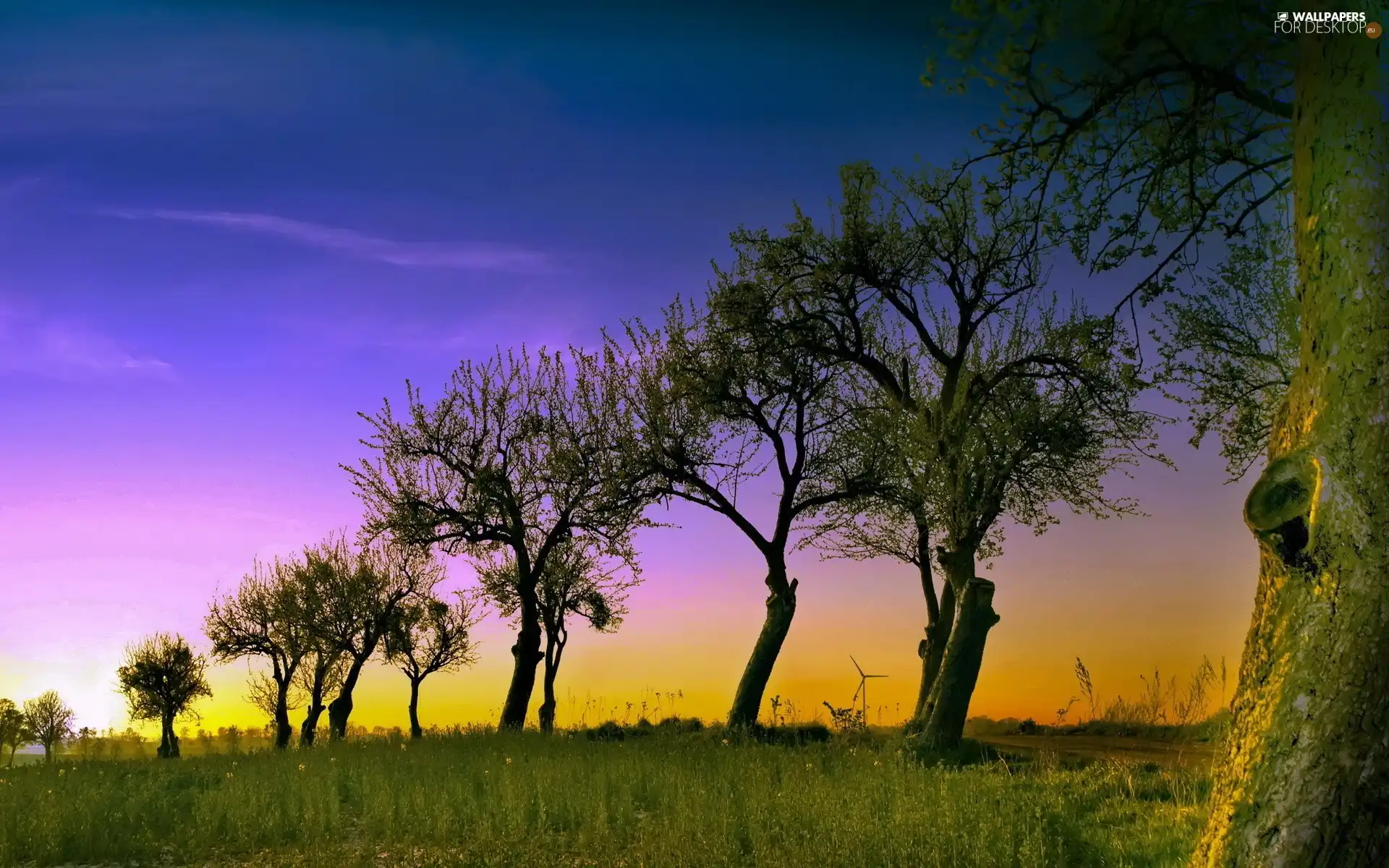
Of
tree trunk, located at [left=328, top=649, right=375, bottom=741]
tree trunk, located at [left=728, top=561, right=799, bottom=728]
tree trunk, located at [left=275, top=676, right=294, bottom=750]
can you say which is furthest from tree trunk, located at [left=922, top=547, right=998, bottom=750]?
tree trunk, located at [left=275, top=676, right=294, bottom=750]

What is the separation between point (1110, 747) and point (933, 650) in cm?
439

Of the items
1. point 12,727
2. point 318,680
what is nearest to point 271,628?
point 318,680

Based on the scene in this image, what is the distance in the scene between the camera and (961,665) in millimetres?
16844

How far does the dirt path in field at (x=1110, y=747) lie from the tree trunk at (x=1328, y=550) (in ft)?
34.0

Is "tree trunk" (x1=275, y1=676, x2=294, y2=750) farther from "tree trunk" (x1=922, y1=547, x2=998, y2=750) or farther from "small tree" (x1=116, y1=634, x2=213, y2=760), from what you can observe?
"tree trunk" (x1=922, y1=547, x2=998, y2=750)

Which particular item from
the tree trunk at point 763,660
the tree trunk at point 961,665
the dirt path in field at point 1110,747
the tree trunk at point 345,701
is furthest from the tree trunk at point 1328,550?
the tree trunk at point 345,701

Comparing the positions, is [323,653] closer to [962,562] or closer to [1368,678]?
[962,562]

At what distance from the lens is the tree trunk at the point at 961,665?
16797mm

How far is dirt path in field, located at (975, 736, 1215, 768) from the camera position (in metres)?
17.7

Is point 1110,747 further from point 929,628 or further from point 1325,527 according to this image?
point 1325,527

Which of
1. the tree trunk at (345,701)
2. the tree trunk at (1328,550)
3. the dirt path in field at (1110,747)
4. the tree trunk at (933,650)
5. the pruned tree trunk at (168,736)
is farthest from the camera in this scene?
the pruned tree trunk at (168,736)

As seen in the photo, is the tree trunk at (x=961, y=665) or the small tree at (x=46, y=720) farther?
the small tree at (x=46, y=720)

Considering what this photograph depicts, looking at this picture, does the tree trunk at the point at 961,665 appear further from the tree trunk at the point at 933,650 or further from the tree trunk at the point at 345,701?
the tree trunk at the point at 345,701

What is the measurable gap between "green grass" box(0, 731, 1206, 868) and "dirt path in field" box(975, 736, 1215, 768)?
10.4 ft
